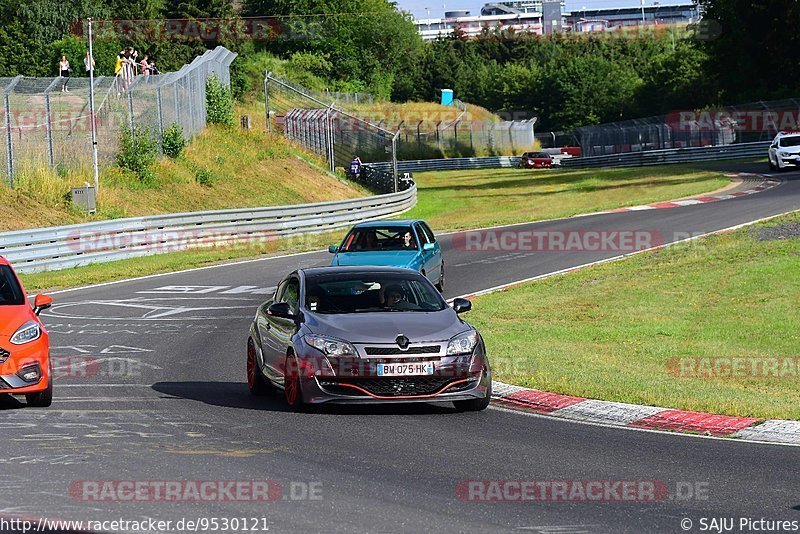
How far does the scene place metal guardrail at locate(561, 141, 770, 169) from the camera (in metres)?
65.9

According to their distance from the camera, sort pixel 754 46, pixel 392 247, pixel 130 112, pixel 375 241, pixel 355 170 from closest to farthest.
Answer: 1. pixel 392 247
2. pixel 375 241
3. pixel 130 112
4. pixel 355 170
5. pixel 754 46

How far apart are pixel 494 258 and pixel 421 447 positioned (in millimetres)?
19923

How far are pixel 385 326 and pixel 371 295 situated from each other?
0.99m

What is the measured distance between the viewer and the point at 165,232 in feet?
108

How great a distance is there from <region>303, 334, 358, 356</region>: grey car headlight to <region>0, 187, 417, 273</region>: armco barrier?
1701cm

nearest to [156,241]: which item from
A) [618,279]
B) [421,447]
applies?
[618,279]

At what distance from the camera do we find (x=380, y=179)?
186 ft

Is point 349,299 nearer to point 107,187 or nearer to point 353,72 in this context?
point 107,187

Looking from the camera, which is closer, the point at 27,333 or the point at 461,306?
the point at 27,333

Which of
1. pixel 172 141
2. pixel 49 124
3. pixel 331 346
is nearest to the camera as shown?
pixel 331 346

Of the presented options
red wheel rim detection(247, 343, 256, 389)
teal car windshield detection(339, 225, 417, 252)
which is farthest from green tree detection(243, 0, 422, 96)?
red wheel rim detection(247, 343, 256, 389)

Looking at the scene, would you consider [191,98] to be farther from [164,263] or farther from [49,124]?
[164,263]

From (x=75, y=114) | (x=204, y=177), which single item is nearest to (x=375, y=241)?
(x=75, y=114)

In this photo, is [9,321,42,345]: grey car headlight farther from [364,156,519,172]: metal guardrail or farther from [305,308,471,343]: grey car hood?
[364,156,519,172]: metal guardrail
